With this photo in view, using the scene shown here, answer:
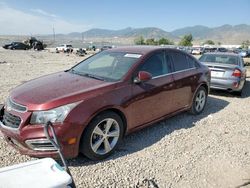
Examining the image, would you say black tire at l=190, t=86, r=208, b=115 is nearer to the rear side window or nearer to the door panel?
the rear side window

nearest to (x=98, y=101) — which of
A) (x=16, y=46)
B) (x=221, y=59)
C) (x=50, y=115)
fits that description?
(x=50, y=115)

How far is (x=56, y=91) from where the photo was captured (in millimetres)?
3732

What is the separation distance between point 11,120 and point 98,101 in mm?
1214

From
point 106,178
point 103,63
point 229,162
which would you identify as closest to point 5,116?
point 106,178

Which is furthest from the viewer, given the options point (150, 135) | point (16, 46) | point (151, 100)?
point (16, 46)

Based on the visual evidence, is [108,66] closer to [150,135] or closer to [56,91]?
[56,91]

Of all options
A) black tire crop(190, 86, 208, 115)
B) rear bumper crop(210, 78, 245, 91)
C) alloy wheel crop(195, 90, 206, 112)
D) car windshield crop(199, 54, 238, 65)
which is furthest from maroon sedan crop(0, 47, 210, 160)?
car windshield crop(199, 54, 238, 65)

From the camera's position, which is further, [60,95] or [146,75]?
[146,75]

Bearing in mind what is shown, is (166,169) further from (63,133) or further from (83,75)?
(83,75)

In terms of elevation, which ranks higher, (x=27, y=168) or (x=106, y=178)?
(x=27, y=168)

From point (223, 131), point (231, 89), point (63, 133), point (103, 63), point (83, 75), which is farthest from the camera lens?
point (231, 89)

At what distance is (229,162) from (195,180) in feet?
2.82

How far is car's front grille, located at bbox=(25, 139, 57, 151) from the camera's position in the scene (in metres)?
3.34

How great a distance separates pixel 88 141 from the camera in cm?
360
